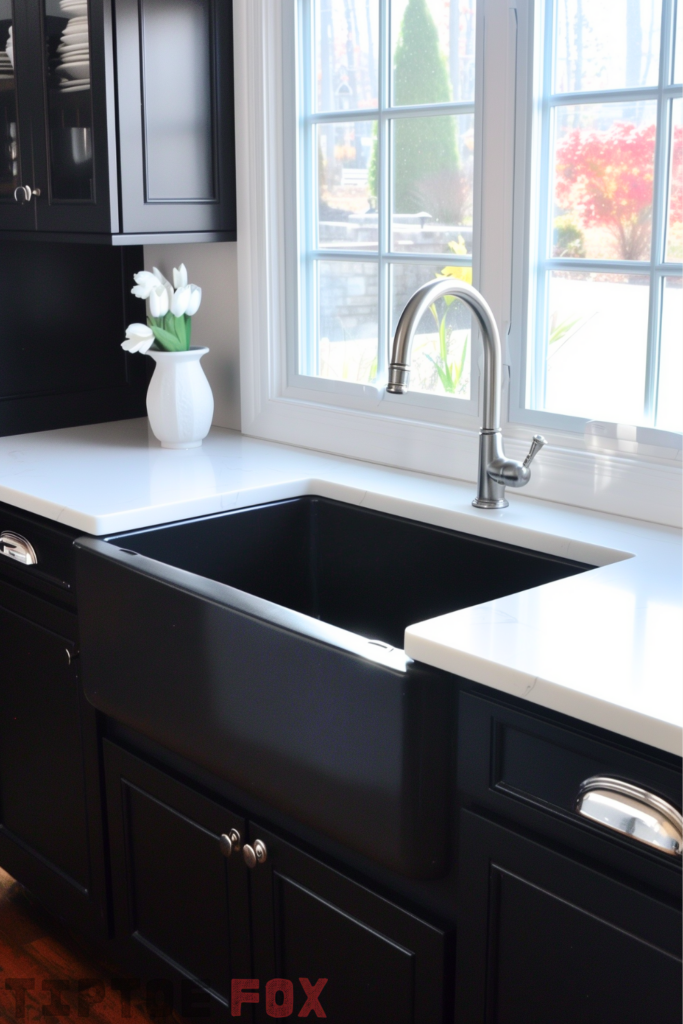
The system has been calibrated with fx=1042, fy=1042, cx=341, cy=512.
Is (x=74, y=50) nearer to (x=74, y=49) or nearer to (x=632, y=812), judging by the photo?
(x=74, y=49)

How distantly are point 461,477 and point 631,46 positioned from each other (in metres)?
0.82

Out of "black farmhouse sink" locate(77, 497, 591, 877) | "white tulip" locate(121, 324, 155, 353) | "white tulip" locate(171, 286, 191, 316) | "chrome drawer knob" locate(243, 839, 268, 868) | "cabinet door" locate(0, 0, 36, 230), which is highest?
"cabinet door" locate(0, 0, 36, 230)

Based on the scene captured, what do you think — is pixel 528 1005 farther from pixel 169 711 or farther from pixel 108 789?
pixel 108 789

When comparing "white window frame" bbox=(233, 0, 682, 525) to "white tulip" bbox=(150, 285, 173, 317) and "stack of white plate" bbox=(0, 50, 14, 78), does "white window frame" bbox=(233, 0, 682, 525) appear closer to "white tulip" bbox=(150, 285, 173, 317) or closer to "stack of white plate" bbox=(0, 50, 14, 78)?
"white tulip" bbox=(150, 285, 173, 317)

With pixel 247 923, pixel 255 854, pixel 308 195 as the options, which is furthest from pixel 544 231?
pixel 247 923

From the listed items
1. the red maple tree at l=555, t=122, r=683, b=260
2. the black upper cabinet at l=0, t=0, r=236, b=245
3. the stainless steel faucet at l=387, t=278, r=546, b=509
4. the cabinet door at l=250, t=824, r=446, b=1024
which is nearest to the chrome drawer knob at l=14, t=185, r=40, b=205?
the black upper cabinet at l=0, t=0, r=236, b=245

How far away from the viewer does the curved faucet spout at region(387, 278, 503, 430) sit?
156cm

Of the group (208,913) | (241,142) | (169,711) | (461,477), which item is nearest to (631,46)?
(461,477)

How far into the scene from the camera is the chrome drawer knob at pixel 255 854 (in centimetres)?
Result: 153

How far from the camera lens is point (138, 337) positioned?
7.35ft

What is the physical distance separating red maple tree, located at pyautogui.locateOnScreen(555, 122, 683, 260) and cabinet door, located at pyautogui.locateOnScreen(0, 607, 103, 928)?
1212 mm

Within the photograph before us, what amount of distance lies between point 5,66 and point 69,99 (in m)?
0.26

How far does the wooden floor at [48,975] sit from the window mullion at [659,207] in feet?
4.81

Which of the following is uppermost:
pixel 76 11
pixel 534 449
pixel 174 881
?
pixel 76 11
